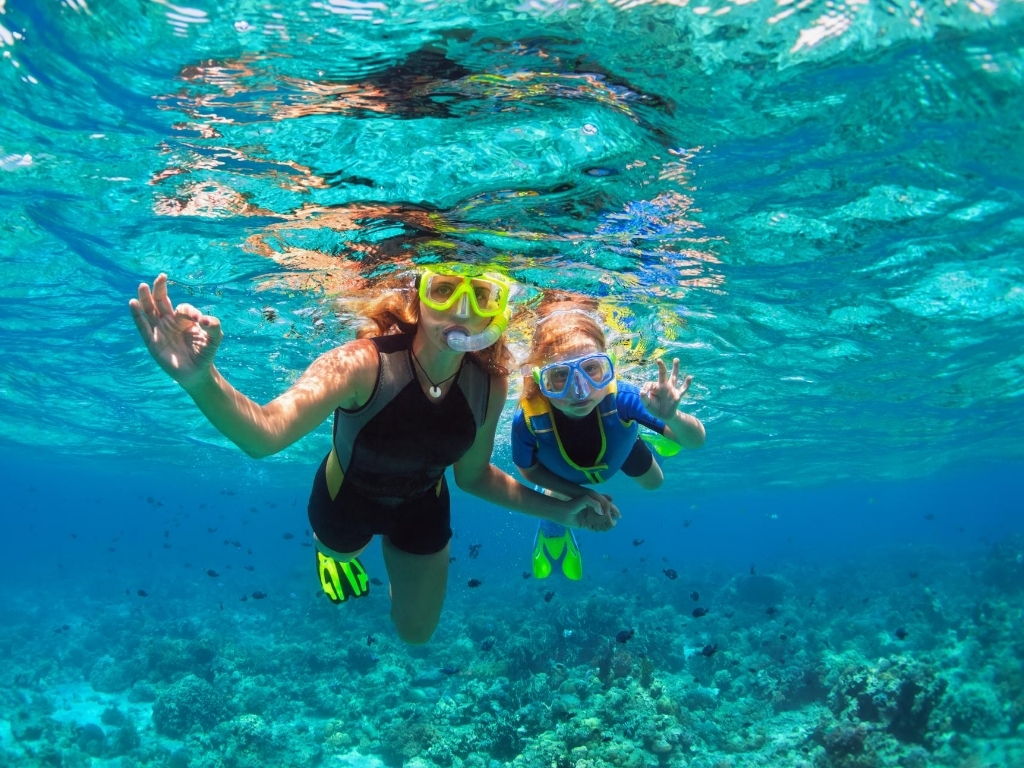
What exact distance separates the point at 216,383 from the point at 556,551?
20.3ft

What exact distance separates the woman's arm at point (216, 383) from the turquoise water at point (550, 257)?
3902 mm

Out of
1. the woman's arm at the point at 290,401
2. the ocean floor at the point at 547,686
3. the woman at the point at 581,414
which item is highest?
the woman's arm at the point at 290,401

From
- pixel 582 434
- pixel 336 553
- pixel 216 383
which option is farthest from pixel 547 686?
pixel 216 383

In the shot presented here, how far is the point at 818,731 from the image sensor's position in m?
13.3

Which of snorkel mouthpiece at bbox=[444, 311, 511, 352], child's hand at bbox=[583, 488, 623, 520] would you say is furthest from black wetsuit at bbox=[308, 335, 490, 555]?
child's hand at bbox=[583, 488, 623, 520]

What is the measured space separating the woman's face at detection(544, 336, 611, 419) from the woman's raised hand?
380cm

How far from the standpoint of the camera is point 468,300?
4.82 m

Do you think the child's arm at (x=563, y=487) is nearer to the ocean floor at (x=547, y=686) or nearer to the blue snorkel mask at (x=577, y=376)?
the blue snorkel mask at (x=577, y=376)

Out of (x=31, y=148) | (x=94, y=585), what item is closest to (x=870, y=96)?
(x=31, y=148)

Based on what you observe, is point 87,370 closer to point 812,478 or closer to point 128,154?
point 128,154

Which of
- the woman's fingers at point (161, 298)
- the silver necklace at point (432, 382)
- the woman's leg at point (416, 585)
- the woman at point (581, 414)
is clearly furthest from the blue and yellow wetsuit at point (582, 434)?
the woman's fingers at point (161, 298)

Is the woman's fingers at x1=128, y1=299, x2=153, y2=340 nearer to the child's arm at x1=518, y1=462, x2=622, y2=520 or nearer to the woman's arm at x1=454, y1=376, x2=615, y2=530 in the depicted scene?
the woman's arm at x1=454, y1=376, x2=615, y2=530

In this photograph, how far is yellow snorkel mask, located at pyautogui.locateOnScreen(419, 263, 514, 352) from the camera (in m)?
4.80

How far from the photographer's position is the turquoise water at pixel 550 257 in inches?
244
